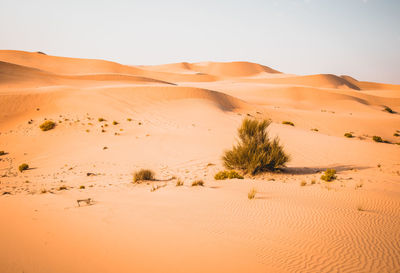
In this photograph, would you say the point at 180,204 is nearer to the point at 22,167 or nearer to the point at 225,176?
the point at 225,176

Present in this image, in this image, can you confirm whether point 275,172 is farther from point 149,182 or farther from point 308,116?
point 308,116

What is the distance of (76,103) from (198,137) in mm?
13374

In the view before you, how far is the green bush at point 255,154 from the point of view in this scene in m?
8.78

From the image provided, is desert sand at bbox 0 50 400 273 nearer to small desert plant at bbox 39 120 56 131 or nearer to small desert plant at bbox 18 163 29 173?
small desert plant at bbox 18 163 29 173

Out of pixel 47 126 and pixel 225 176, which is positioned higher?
pixel 47 126

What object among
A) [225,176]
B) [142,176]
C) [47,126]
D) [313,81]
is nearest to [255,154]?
[225,176]

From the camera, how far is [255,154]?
870 centimetres

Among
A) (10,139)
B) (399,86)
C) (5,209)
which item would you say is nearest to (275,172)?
(5,209)

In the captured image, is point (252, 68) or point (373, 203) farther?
point (252, 68)

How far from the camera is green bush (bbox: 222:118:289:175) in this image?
28.8ft

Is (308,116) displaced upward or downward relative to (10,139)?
upward

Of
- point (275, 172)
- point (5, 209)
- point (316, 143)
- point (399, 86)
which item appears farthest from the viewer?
point (399, 86)

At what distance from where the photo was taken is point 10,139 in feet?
50.1

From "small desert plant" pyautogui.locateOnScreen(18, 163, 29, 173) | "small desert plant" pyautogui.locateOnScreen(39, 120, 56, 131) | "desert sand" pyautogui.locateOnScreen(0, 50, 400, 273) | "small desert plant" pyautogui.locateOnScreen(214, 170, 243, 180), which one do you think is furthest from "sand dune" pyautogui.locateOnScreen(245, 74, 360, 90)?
"small desert plant" pyautogui.locateOnScreen(18, 163, 29, 173)
